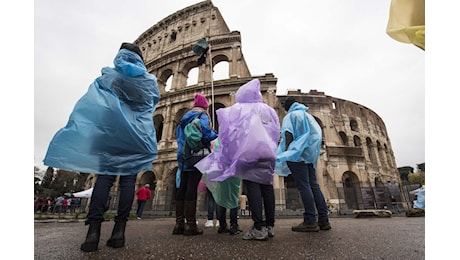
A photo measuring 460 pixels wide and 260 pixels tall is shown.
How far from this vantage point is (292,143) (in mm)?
3502

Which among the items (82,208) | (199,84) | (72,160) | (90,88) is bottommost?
(82,208)

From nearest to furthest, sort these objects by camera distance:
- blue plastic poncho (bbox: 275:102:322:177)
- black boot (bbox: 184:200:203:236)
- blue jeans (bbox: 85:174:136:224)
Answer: blue jeans (bbox: 85:174:136:224) < black boot (bbox: 184:200:203:236) < blue plastic poncho (bbox: 275:102:322:177)

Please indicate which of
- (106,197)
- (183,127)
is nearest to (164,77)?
(183,127)

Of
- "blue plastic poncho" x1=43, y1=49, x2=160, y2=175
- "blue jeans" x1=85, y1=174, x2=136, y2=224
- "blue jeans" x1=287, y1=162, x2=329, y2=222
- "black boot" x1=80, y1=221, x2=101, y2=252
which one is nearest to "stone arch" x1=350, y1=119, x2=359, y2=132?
"blue jeans" x1=287, y1=162, x2=329, y2=222

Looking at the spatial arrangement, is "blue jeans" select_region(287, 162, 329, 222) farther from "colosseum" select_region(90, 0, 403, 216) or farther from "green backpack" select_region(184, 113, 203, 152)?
"colosseum" select_region(90, 0, 403, 216)

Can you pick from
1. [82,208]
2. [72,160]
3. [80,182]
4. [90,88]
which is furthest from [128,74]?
[80,182]

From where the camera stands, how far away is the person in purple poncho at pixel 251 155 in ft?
8.65

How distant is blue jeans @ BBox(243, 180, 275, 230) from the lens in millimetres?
2566

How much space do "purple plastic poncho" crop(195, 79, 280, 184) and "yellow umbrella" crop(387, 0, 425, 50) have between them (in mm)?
1793

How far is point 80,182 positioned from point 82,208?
64.1 ft

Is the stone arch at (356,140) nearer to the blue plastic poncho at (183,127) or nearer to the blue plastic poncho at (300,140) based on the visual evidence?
the blue plastic poncho at (300,140)

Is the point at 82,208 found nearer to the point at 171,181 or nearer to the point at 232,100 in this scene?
the point at 171,181

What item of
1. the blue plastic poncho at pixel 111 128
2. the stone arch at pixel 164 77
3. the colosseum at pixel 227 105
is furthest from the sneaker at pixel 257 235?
the stone arch at pixel 164 77

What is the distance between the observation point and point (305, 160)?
3.41m
